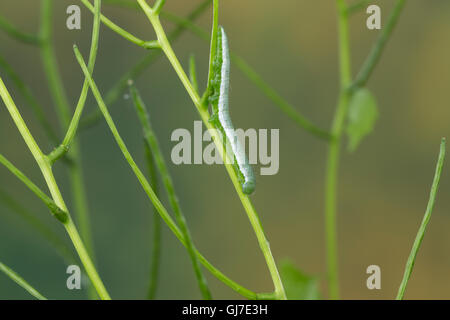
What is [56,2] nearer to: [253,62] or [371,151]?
[253,62]

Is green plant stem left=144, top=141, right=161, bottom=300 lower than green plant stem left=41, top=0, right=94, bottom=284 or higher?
lower

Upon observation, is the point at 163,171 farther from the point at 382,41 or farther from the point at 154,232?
the point at 382,41

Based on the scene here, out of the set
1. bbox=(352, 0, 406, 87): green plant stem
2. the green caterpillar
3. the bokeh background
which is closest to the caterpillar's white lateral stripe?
the green caterpillar

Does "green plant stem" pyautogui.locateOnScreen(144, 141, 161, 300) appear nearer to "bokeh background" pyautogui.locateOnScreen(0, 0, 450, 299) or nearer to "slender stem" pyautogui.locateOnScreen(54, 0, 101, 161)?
"slender stem" pyautogui.locateOnScreen(54, 0, 101, 161)

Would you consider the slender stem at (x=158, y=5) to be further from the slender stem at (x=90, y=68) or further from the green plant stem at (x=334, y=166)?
the green plant stem at (x=334, y=166)

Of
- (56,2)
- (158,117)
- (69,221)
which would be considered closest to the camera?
(69,221)

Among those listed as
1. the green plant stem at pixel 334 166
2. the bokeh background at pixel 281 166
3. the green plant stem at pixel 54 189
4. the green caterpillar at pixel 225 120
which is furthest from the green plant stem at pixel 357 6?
the bokeh background at pixel 281 166

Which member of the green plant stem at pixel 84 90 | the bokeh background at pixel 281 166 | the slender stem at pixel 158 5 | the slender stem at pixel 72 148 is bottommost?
the green plant stem at pixel 84 90
